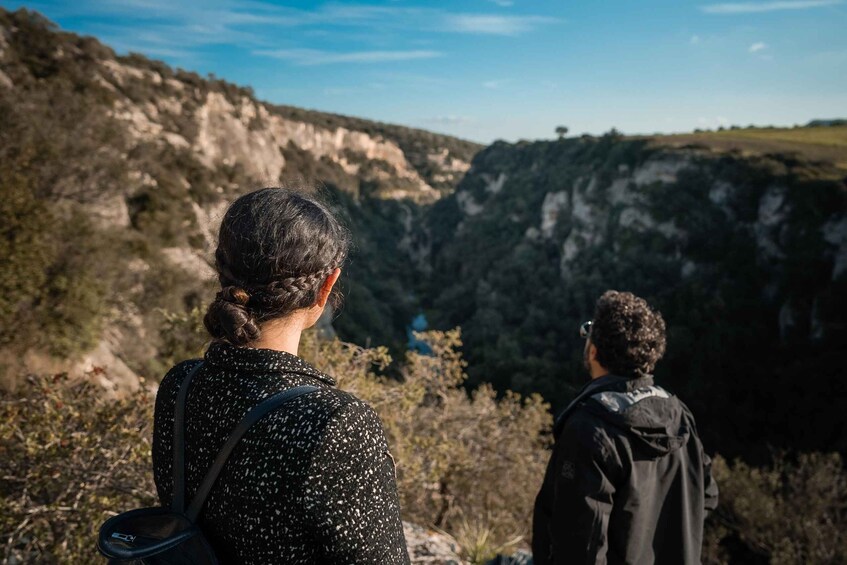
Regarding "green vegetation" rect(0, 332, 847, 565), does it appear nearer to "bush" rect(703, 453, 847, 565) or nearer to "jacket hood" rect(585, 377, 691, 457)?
"bush" rect(703, 453, 847, 565)

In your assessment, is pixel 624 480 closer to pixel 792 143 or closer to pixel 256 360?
pixel 256 360

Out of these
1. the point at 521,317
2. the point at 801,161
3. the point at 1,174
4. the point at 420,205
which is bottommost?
the point at 521,317

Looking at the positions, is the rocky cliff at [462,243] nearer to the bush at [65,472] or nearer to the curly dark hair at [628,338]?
the curly dark hair at [628,338]

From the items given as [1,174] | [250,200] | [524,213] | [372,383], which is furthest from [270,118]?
[250,200]

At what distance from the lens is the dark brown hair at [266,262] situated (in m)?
1.22

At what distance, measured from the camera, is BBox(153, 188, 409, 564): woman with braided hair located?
3.43 ft

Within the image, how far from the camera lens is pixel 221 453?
3.65 feet

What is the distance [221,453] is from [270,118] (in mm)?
57499

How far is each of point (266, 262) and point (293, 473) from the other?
506mm

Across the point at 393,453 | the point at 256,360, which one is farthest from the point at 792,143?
the point at 256,360

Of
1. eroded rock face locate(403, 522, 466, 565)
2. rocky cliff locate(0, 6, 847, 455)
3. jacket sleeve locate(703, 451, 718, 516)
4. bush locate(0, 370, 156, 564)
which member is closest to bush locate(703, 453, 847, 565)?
rocky cliff locate(0, 6, 847, 455)

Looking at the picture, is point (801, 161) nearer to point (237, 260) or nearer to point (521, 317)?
point (521, 317)

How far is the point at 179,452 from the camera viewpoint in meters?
1.26

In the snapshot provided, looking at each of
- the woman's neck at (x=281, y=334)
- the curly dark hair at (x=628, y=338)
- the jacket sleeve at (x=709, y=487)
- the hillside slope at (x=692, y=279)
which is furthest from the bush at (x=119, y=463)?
the hillside slope at (x=692, y=279)
